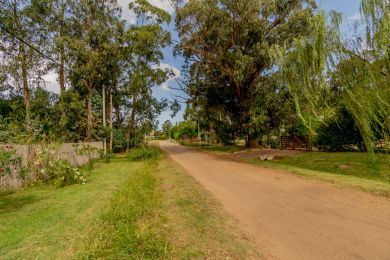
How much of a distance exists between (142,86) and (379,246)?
2460cm

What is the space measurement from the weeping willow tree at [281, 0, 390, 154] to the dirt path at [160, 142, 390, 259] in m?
2.31

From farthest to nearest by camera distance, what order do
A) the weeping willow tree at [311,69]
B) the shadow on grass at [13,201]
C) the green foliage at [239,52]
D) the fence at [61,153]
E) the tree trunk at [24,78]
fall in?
the tree trunk at [24,78] → the green foliage at [239,52] → the fence at [61,153] → the weeping willow tree at [311,69] → the shadow on grass at [13,201]

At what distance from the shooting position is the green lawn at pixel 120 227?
11.9 feet

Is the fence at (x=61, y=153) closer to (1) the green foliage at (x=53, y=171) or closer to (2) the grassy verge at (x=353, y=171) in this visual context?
(1) the green foliage at (x=53, y=171)

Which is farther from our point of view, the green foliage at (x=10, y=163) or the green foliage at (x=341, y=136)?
the green foliage at (x=341, y=136)

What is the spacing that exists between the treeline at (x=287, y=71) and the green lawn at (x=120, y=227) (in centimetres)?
520

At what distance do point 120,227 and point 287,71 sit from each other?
25.5ft

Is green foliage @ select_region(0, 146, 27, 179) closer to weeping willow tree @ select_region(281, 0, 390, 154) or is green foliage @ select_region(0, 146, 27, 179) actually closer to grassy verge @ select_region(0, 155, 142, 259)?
grassy verge @ select_region(0, 155, 142, 259)

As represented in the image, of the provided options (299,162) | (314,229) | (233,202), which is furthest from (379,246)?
(299,162)

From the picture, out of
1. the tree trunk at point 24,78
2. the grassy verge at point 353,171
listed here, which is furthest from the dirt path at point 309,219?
the tree trunk at point 24,78

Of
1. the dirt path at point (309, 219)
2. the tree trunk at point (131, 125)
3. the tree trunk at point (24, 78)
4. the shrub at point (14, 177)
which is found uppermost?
the tree trunk at point (24, 78)

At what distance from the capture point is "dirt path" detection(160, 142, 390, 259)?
359 centimetres

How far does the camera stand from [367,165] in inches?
429

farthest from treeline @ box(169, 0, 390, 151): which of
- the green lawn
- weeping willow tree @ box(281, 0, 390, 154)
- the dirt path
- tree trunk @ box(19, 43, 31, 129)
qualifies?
tree trunk @ box(19, 43, 31, 129)
